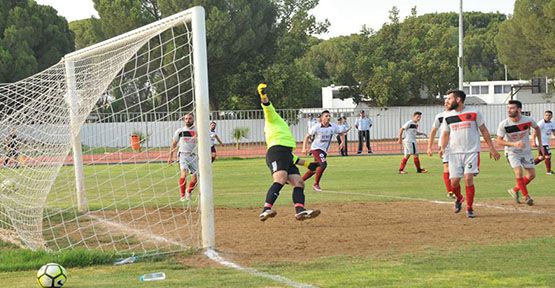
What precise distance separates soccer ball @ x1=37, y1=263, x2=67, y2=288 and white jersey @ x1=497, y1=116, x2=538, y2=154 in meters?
9.51

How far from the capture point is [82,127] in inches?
574

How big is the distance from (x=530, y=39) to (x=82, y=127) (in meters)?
49.5

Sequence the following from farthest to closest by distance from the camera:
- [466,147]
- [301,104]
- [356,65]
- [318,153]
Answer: [356,65] < [301,104] < [318,153] < [466,147]

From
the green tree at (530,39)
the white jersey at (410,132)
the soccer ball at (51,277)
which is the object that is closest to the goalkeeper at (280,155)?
the soccer ball at (51,277)

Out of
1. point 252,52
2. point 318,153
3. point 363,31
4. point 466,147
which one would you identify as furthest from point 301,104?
point 466,147

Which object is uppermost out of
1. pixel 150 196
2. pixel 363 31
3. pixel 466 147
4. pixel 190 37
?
pixel 363 31

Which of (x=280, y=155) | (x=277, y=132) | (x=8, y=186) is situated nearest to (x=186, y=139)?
(x=8, y=186)

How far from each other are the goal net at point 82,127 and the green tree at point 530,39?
149ft

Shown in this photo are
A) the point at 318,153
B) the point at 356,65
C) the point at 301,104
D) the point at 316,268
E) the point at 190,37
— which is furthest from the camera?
the point at 356,65

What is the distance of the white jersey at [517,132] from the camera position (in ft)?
49.2

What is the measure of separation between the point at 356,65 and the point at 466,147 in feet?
157

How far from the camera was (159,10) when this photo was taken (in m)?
50.8

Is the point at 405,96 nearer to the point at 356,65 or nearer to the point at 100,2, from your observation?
the point at 356,65

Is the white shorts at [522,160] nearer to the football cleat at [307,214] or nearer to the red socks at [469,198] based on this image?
the red socks at [469,198]
